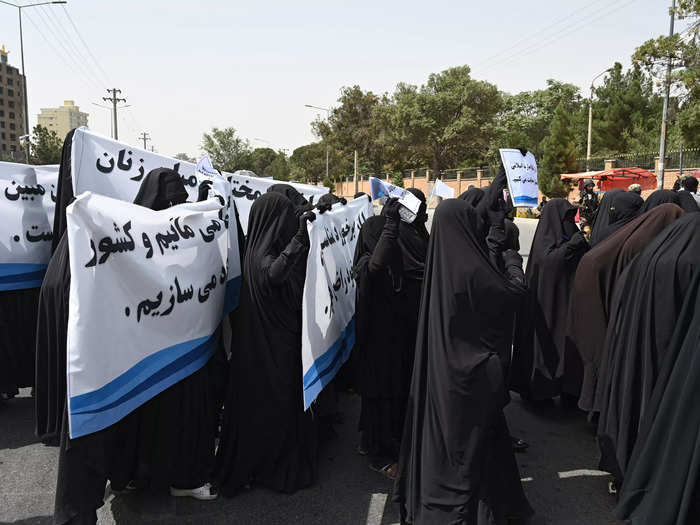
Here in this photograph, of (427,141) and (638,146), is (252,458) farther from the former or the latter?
(427,141)

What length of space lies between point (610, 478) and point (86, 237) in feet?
10.3

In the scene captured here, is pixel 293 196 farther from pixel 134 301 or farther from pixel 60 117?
pixel 60 117

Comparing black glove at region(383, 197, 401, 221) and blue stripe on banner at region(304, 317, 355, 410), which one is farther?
black glove at region(383, 197, 401, 221)

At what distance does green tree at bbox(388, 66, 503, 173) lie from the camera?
3869 centimetres

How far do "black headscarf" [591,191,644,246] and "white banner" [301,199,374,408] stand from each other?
1968 mm

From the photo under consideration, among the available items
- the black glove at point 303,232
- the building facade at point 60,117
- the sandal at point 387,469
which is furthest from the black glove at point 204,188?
the building facade at point 60,117

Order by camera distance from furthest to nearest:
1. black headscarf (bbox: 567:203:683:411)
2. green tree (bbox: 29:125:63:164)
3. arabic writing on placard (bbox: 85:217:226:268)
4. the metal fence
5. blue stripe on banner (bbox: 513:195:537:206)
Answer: green tree (bbox: 29:125:63:164), the metal fence, black headscarf (bbox: 567:203:683:411), blue stripe on banner (bbox: 513:195:537:206), arabic writing on placard (bbox: 85:217:226:268)

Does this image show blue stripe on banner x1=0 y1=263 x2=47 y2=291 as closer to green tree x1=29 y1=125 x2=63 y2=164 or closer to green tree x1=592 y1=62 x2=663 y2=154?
green tree x1=29 y1=125 x2=63 y2=164

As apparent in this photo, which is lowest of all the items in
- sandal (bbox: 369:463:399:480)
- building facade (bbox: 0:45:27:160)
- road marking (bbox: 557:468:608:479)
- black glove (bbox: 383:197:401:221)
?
road marking (bbox: 557:468:608:479)

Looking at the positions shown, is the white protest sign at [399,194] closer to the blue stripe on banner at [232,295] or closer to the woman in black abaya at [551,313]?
the blue stripe on banner at [232,295]

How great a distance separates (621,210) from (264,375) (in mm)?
2877

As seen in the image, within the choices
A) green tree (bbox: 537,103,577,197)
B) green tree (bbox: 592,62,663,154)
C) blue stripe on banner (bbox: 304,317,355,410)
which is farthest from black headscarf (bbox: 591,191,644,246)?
green tree (bbox: 592,62,663,154)

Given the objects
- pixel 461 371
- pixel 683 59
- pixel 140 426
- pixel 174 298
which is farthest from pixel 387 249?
pixel 683 59

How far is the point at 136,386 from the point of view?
2482mm
